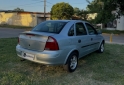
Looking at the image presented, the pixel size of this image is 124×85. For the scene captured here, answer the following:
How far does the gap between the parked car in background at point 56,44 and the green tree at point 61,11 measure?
94.2 ft

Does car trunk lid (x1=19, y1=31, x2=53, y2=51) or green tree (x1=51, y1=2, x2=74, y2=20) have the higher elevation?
green tree (x1=51, y1=2, x2=74, y2=20)

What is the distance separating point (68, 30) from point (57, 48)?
778 mm

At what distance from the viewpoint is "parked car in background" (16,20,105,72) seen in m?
3.99

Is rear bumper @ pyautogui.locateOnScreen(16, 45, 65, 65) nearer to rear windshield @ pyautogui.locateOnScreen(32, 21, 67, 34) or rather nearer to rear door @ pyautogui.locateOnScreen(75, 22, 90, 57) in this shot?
rear windshield @ pyautogui.locateOnScreen(32, 21, 67, 34)

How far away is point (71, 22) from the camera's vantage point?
4.83 metres

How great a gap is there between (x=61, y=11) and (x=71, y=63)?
97.4 ft

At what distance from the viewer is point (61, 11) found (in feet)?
109

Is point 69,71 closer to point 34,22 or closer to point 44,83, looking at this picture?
point 44,83

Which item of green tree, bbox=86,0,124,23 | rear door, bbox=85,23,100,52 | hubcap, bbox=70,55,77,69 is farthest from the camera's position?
green tree, bbox=86,0,124,23

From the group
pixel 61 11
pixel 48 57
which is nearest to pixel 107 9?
pixel 61 11

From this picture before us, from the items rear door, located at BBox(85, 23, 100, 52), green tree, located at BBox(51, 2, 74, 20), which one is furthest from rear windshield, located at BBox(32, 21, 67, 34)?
green tree, located at BBox(51, 2, 74, 20)

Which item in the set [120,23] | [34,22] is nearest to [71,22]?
[120,23]

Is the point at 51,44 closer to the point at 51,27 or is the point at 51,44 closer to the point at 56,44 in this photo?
the point at 56,44

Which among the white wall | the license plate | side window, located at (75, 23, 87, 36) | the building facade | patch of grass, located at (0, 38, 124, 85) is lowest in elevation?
patch of grass, located at (0, 38, 124, 85)
